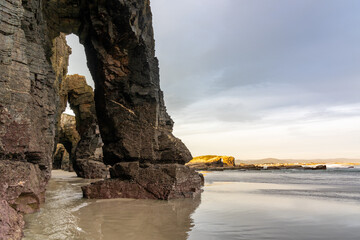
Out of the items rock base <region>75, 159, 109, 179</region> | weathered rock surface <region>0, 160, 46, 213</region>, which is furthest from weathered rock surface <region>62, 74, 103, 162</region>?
weathered rock surface <region>0, 160, 46, 213</region>

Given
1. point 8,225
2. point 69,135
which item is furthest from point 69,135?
point 8,225

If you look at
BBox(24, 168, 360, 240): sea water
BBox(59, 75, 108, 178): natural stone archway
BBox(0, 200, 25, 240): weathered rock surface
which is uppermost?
BBox(59, 75, 108, 178): natural stone archway

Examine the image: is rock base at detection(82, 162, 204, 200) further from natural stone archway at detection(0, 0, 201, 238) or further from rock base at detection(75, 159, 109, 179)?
rock base at detection(75, 159, 109, 179)

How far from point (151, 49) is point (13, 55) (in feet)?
18.7

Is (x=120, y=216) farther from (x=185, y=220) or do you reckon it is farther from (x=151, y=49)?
(x=151, y=49)

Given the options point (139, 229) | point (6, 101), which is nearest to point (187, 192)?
point (139, 229)

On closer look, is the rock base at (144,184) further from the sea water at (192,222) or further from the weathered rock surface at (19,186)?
the weathered rock surface at (19,186)

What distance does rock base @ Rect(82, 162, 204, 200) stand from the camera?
7.91 meters

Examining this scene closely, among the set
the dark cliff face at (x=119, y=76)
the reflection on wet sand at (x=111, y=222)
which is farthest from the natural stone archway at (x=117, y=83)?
the reflection on wet sand at (x=111, y=222)

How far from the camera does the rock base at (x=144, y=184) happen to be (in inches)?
311

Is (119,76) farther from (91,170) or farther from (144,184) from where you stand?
(91,170)

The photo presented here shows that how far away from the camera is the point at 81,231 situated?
13.6 feet

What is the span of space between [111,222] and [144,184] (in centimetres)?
334

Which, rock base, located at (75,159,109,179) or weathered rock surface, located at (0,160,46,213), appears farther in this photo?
rock base, located at (75,159,109,179)
